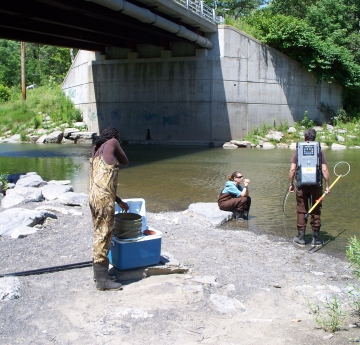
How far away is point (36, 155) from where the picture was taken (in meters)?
24.5

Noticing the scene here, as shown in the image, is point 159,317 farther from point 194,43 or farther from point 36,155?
point 194,43

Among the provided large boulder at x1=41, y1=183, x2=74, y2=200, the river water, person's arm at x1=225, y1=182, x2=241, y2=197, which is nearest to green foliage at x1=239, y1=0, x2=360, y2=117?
the river water

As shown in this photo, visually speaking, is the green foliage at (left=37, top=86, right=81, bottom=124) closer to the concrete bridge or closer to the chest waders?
the concrete bridge

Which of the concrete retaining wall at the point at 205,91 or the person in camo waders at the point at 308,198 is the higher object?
the concrete retaining wall at the point at 205,91

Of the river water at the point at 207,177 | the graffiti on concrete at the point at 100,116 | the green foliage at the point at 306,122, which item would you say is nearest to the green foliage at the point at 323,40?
the green foliage at the point at 306,122

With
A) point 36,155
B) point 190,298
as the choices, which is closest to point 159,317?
point 190,298

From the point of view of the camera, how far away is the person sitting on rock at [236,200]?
9.91 m

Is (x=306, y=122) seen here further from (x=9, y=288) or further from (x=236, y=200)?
(x=9, y=288)

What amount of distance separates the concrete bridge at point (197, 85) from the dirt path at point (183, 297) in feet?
68.3

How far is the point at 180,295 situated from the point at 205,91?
2459 centimetres

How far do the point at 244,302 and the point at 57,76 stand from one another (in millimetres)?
53890

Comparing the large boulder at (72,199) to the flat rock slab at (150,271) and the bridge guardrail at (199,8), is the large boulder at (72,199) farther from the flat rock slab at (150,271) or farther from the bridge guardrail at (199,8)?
the bridge guardrail at (199,8)

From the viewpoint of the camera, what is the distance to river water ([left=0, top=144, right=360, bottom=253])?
398 inches

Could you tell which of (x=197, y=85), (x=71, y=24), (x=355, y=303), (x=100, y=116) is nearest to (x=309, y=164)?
(x=355, y=303)
